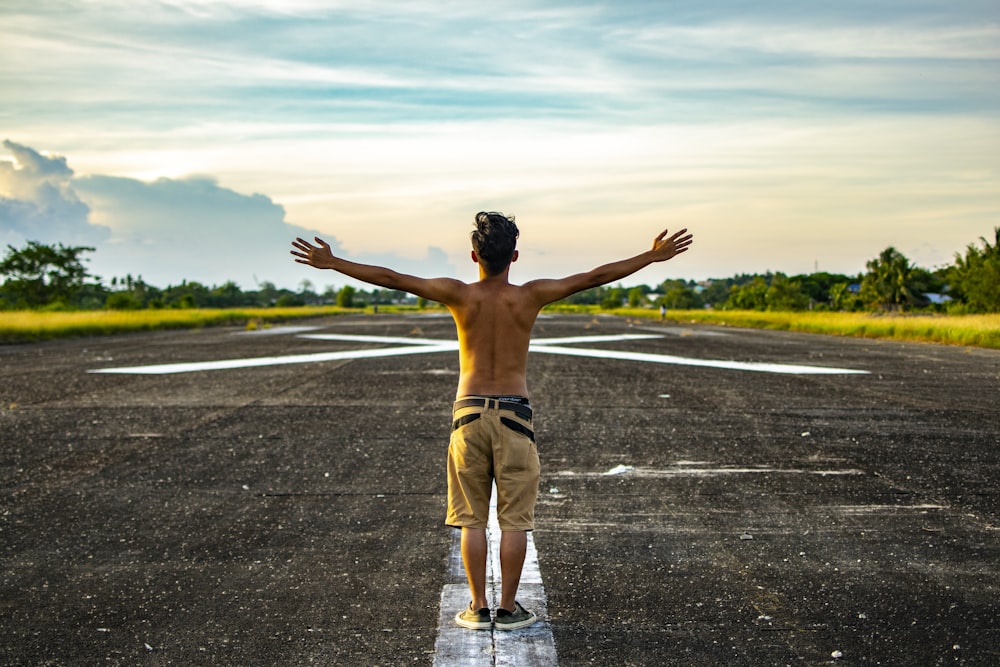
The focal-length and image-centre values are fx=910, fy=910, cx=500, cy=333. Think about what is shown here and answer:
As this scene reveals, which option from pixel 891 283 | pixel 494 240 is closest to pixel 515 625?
pixel 494 240

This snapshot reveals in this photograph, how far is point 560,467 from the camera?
7.38 metres

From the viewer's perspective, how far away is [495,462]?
3.80 metres

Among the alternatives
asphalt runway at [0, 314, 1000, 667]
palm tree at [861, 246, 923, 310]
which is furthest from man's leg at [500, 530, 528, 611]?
palm tree at [861, 246, 923, 310]

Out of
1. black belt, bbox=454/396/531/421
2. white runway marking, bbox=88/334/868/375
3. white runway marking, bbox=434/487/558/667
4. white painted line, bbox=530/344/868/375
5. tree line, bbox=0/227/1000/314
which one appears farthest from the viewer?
tree line, bbox=0/227/1000/314

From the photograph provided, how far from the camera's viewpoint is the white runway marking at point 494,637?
11.3 ft

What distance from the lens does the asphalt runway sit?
3715mm

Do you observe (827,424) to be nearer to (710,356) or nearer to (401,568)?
(401,568)

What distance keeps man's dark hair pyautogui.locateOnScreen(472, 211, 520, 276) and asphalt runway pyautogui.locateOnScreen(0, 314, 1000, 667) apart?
5.08ft

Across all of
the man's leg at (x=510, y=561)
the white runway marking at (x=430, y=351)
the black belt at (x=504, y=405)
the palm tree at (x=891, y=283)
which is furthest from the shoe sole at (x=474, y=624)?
the palm tree at (x=891, y=283)

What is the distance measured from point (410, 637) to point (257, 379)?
1111 centimetres

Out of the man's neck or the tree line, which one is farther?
the tree line

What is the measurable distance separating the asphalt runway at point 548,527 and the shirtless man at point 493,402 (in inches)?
12.9

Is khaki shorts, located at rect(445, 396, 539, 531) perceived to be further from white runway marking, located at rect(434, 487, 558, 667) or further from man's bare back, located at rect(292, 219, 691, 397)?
white runway marking, located at rect(434, 487, 558, 667)

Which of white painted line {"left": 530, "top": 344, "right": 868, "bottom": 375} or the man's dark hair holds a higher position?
the man's dark hair
